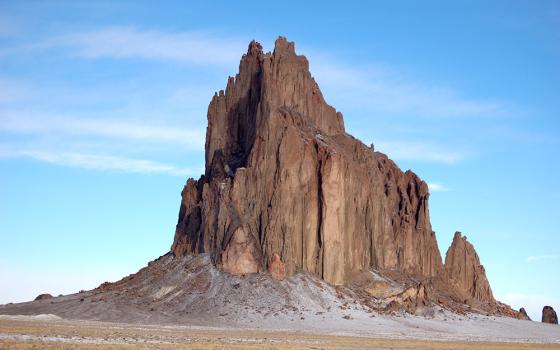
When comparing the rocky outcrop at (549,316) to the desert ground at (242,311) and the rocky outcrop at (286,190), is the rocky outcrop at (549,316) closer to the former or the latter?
the rocky outcrop at (286,190)

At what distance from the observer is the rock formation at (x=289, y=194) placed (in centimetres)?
13625

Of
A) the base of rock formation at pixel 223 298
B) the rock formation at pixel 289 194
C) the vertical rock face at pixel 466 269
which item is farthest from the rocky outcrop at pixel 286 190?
the vertical rock face at pixel 466 269

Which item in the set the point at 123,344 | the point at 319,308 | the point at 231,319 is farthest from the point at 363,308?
the point at 123,344

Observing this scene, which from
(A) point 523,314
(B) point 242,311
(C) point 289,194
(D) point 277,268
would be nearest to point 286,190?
(C) point 289,194

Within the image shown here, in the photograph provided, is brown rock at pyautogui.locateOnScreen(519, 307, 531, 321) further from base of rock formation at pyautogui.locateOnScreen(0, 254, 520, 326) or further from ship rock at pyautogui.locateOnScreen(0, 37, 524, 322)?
base of rock formation at pyautogui.locateOnScreen(0, 254, 520, 326)

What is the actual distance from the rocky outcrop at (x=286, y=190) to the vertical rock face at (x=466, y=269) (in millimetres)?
8579

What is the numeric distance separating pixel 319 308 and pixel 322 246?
43.6ft

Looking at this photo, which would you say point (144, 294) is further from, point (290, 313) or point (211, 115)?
point (211, 115)

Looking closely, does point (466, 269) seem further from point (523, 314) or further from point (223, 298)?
point (223, 298)

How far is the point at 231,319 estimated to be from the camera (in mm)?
122125

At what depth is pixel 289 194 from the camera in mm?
137625

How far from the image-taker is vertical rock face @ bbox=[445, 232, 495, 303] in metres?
170

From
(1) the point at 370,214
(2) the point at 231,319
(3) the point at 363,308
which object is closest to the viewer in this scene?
(2) the point at 231,319

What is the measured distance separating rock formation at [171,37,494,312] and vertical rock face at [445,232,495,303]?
3.31m
